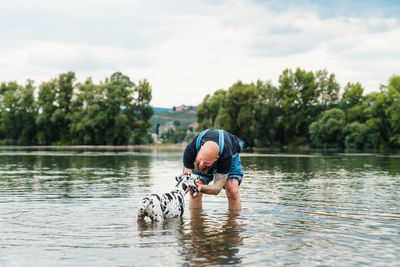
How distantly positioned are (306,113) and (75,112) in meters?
51.3

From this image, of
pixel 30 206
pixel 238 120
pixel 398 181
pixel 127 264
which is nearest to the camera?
pixel 127 264

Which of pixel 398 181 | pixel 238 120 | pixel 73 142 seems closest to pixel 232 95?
pixel 238 120

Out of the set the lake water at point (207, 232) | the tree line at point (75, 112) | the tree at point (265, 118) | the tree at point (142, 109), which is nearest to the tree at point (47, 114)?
the tree line at point (75, 112)

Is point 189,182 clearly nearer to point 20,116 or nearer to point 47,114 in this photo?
point 47,114

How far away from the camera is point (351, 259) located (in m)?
6.72

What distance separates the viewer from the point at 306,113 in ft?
367

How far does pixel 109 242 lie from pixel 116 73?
106847 millimetres

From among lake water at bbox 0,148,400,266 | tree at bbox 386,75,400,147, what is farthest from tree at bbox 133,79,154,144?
lake water at bbox 0,148,400,266

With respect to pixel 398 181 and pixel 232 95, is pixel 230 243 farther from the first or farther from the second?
pixel 232 95

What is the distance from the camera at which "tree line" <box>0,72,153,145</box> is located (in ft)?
344

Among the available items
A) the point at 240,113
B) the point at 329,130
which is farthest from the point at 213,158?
the point at 329,130

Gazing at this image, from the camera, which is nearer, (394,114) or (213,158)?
(213,158)

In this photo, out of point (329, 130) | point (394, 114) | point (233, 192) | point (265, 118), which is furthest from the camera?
point (265, 118)

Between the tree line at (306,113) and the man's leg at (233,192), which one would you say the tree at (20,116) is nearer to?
the tree line at (306,113)
